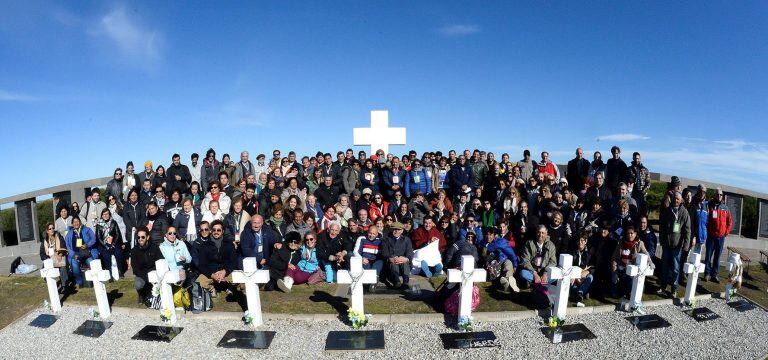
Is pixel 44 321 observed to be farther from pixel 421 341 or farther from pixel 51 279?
pixel 421 341

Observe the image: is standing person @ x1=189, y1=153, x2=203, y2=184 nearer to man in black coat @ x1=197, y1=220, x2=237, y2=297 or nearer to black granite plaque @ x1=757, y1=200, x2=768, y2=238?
man in black coat @ x1=197, y1=220, x2=237, y2=297

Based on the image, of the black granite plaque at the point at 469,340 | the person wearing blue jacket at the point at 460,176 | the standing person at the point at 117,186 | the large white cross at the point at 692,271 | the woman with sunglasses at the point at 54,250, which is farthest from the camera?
the person wearing blue jacket at the point at 460,176

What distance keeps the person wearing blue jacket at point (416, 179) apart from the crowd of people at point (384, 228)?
3 centimetres

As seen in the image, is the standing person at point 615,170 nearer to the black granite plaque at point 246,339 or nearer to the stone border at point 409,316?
the stone border at point 409,316

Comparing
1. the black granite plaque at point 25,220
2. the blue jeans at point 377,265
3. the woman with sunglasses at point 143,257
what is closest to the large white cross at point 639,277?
the blue jeans at point 377,265

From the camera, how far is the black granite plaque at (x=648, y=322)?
20.4ft

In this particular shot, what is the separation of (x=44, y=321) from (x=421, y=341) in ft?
19.6

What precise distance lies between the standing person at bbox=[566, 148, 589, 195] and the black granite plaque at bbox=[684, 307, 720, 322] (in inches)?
176

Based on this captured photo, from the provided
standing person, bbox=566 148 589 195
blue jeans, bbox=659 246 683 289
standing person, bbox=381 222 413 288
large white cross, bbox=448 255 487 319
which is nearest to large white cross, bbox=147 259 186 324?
standing person, bbox=381 222 413 288

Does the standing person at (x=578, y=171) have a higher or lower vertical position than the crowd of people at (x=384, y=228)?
higher

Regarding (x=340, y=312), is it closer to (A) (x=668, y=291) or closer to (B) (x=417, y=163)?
(B) (x=417, y=163)

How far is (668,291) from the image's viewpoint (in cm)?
764

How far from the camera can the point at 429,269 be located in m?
8.48

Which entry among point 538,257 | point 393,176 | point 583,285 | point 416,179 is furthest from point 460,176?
point 583,285
